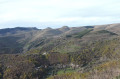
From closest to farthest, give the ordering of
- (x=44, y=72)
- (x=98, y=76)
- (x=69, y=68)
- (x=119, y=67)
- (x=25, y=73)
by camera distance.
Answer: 1. (x=98, y=76)
2. (x=119, y=67)
3. (x=25, y=73)
4. (x=44, y=72)
5. (x=69, y=68)

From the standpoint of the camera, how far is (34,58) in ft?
176

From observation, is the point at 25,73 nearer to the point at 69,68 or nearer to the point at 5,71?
the point at 5,71

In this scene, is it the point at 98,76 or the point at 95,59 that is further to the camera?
the point at 95,59

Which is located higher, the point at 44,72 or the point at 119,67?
the point at 119,67

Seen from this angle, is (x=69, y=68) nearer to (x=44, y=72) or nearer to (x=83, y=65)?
(x=83, y=65)

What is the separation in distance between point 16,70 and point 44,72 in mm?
8160

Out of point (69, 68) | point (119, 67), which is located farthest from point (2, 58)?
point (119, 67)

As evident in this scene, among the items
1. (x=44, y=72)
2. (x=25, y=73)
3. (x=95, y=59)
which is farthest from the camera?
(x=95, y=59)

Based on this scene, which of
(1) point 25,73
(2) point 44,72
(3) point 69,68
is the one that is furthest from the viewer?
(3) point 69,68

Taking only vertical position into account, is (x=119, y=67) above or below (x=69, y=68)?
above

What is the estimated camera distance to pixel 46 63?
53219 mm

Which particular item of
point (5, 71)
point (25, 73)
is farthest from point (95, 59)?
point (5, 71)

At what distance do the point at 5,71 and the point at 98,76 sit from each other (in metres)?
26.1

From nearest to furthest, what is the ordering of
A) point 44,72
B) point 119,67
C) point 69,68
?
point 119,67
point 44,72
point 69,68
